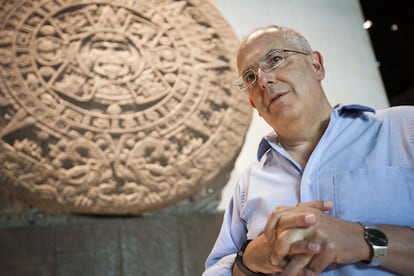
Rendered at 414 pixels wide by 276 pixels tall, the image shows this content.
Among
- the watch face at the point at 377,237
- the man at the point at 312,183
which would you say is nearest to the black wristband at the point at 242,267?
the man at the point at 312,183

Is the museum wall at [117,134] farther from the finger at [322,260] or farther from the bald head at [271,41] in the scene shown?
the finger at [322,260]

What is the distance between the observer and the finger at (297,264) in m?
0.60

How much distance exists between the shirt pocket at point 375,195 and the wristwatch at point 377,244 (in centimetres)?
7

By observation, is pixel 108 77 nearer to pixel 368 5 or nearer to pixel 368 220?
pixel 368 220

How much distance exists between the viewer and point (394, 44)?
1958mm

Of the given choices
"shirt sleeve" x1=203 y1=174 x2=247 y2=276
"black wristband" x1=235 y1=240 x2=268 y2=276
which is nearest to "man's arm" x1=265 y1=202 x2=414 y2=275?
"black wristband" x1=235 y1=240 x2=268 y2=276

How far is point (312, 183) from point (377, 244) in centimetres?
17

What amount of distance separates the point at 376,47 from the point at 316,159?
1.48 m

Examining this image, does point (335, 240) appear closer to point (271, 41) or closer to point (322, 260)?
point (322, 260)

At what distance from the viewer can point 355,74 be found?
1.64 m

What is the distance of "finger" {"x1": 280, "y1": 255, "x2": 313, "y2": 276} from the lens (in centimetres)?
60

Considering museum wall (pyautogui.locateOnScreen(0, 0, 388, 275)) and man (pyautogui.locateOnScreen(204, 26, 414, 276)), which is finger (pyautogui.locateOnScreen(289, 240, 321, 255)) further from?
museum wall (pyautogui.locateOnScreen(0, 0, 388, 275))

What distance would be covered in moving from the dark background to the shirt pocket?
4.50 feet

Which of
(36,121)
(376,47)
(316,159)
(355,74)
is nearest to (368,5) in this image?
(376,47)
